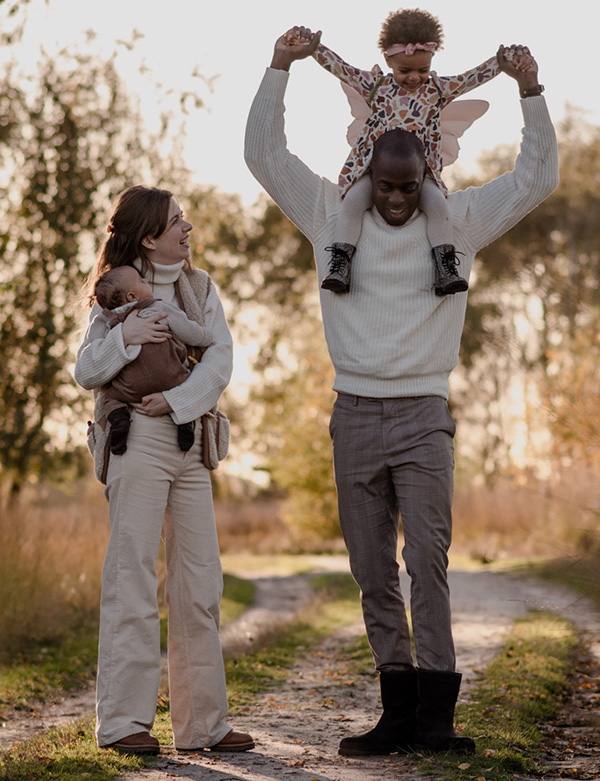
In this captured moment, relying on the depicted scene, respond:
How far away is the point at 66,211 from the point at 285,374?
65.9 ft

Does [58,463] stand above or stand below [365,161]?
below

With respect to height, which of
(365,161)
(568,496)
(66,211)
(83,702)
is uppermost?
(66,211)

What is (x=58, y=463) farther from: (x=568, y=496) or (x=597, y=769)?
(x=597, y=769)

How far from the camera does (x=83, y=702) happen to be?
6.11m

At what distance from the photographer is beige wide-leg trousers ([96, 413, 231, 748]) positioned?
12.7 ft

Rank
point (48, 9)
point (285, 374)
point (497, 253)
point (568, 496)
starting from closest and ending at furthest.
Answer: point (48, 9)
point (568, 496)
point (497, 253)
point (285, 374)

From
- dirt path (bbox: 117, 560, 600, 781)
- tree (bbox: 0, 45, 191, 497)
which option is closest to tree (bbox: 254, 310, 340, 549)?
tree (bbox: 0, 45, 191, 497)

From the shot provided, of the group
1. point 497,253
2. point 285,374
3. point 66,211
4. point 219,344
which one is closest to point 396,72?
point 219,344

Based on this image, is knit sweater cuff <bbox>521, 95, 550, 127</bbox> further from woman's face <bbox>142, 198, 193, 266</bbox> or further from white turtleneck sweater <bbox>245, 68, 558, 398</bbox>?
woman's face <bbox>142, 198, 193, 266</bbox>

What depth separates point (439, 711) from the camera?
12.6ft

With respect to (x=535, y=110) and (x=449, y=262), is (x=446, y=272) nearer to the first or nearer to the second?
(x=449, y=262)

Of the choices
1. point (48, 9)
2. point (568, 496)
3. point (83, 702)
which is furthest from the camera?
point (568, 496)

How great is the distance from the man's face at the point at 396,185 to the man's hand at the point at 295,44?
21.3 inches

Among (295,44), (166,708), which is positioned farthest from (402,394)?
(166,708)
